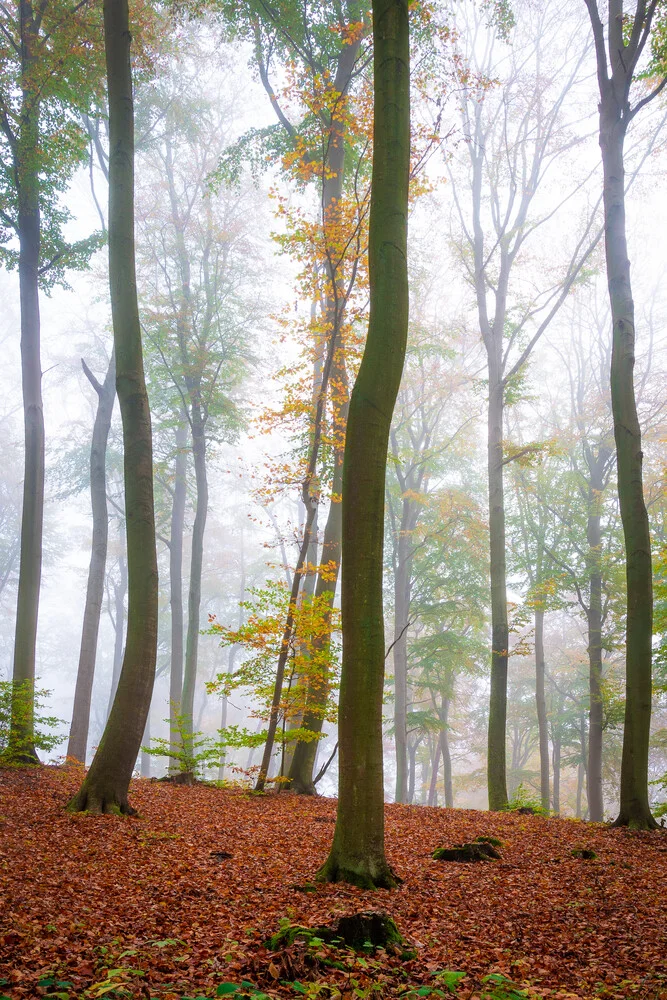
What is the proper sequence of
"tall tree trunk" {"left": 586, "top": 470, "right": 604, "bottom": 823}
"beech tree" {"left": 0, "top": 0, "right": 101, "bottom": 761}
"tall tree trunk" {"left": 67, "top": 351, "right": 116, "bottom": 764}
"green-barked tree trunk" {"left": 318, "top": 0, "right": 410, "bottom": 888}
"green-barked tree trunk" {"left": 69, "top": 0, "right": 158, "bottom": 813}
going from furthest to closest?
1. "tall tree trunk" {"left": 586, "top": 470, "right": 604, "bottom": 823}
2. "tall tree trunk" {"left": 67, "top": 351, "right": 116, "bottom": 764}
3. "beech tree" {"left": 0, "top": 0, "right": 101, "bottom": 761}
4. "green-barked tree trunk" {"left": 69, "top": 0, "right": 158, "bottom": 813}
5. "green-barked tree trunk" {"left": 318, "top": 0, "right": 410, "bottom": 888}

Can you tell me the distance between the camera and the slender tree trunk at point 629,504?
7141mm

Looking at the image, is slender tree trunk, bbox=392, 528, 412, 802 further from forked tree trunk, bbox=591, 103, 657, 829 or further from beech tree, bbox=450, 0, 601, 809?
forked tree trunk, bbox=591, 103, 657, 829

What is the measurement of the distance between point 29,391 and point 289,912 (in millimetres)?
8945

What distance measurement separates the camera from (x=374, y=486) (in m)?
4.55

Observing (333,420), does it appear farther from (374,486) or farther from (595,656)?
(595,656)

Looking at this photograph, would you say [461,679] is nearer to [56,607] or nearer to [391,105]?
[391,105]

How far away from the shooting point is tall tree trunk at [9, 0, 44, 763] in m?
9.21

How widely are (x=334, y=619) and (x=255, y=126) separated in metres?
9.67

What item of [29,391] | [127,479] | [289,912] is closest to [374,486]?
[289,912]

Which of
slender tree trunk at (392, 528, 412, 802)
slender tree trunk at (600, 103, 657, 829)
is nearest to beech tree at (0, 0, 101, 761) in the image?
slender tree trunk at (600, 103, 657, 829)

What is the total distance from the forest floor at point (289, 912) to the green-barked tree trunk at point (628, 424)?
0.88m

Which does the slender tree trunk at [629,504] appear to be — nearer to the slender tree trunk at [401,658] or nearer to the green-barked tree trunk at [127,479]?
the green-barked tree trunk at [127,479]

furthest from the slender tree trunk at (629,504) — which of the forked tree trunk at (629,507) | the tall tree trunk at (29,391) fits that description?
the tall tree trunk at (29,391)

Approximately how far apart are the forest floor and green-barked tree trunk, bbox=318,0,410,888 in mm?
423
